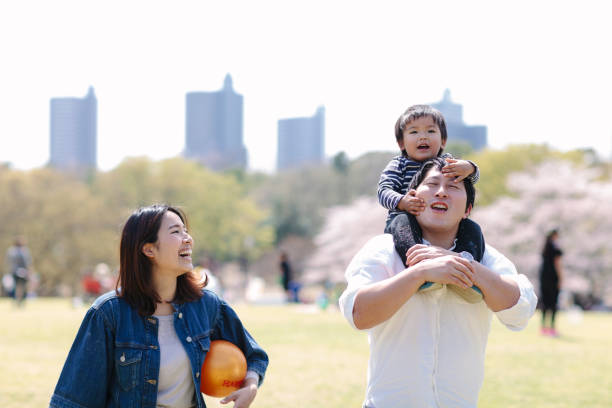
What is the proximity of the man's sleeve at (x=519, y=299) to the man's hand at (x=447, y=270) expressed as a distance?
28 centimetres

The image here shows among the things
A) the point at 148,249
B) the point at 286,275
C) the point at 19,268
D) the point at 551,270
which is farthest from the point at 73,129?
the point at 148,249

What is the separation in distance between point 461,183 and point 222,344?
4.51ft

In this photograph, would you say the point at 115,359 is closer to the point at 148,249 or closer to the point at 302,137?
the point at 148,249

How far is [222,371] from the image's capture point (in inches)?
134

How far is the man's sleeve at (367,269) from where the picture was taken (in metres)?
2.92

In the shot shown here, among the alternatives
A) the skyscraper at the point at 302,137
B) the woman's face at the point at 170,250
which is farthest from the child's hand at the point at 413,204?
the skyscraper at the point at 302,137

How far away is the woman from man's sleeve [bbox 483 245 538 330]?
1234 millimetres

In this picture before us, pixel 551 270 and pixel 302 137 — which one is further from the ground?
pixel 302 137

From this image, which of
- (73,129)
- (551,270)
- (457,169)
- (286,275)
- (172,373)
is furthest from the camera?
(73,129)

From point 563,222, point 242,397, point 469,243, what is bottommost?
point 563,222

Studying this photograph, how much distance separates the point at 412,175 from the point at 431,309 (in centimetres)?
87

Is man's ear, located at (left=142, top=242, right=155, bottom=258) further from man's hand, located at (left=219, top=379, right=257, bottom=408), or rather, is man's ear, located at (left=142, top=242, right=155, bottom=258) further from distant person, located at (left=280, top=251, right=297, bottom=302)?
distant person, located at (left=280, top=251, right=297, bottom=302)

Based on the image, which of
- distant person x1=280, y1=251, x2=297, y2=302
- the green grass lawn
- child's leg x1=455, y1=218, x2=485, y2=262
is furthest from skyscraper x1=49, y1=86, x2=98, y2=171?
child's leg x1=455, y1=218, x2=485, y2=262

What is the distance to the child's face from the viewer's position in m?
3.57
